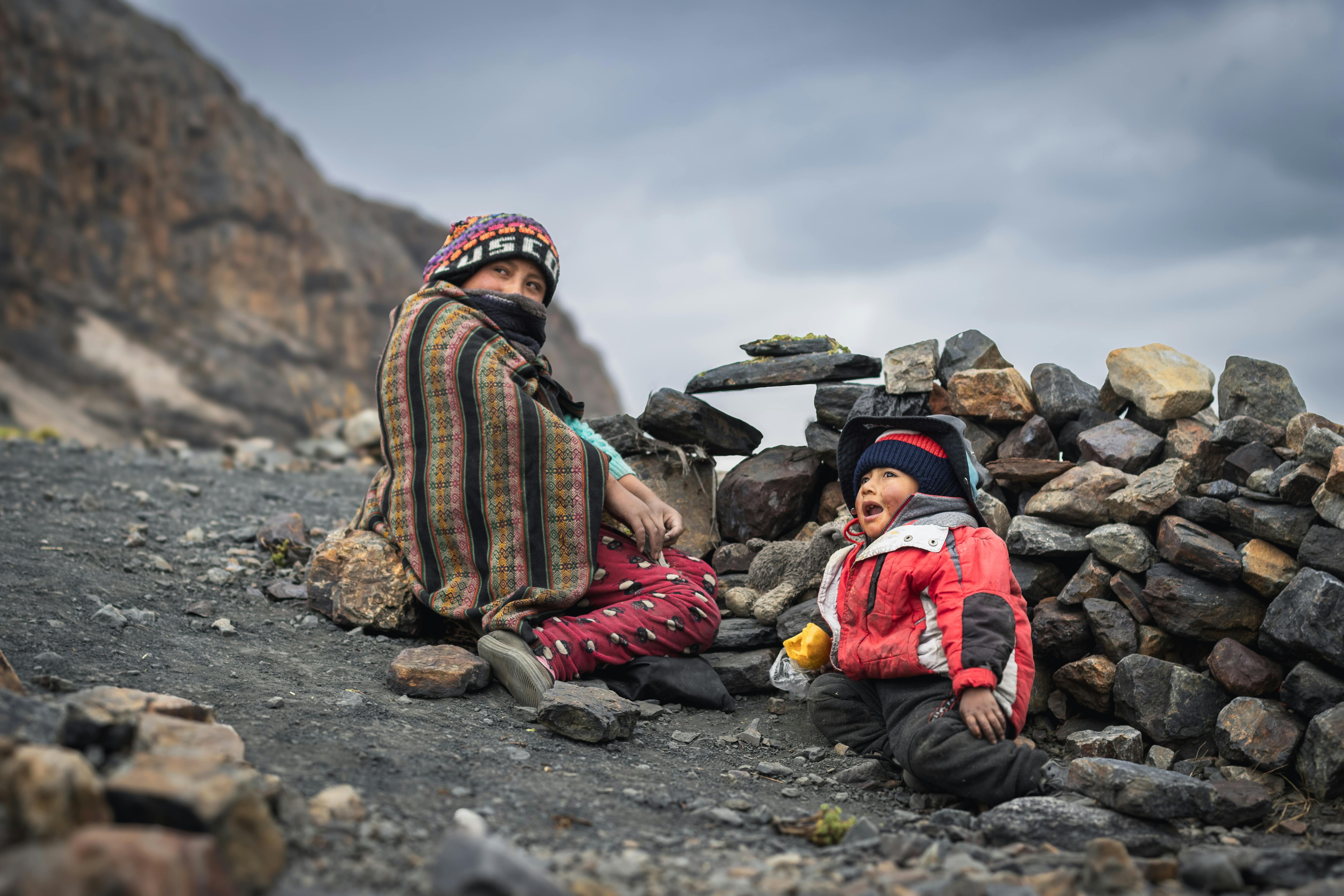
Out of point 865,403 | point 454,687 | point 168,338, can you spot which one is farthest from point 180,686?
point 168,338

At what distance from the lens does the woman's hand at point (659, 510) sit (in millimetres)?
3758

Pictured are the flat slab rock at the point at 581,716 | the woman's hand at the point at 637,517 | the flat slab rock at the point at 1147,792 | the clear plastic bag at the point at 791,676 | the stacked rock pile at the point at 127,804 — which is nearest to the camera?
the stacked rock pile at the point at 127,804

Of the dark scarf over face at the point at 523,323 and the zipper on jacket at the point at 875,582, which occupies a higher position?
the dark scarf over face at the point at 523,323

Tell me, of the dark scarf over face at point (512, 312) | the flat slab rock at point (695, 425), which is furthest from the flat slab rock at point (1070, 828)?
the flat slab rock at point (695, 425)

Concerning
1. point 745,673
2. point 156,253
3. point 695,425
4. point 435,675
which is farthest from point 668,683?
point 156,253

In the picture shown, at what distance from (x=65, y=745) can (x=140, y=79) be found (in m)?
23.9

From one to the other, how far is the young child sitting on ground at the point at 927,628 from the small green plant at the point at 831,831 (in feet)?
1.73

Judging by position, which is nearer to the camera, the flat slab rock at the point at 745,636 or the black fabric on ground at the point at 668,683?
the black fabric on ground at the point at 668,683

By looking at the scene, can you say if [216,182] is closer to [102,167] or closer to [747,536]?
[102,167]

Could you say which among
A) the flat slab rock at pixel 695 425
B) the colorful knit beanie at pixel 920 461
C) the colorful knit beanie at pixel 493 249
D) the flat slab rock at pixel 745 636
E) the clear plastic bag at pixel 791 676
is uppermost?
the colorful knit beanie at pixel 493 249

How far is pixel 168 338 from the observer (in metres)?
20.3

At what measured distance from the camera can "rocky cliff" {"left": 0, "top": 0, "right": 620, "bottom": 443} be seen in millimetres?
18766

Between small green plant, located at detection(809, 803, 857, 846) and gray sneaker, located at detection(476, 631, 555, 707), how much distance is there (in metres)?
1.10

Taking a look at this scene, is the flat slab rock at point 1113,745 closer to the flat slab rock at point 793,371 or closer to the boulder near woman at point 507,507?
the boulder near woman at point 507,507
